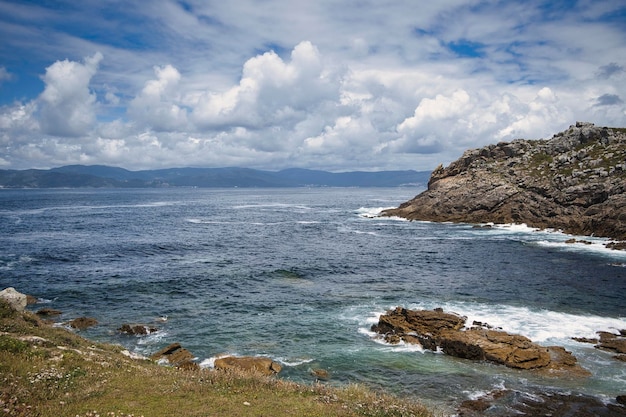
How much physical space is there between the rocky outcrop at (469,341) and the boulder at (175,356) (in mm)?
15112

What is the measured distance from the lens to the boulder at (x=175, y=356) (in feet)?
89.1

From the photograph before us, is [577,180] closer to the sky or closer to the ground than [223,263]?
closer to the sky

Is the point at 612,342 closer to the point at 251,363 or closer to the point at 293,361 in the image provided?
the point at 293,361

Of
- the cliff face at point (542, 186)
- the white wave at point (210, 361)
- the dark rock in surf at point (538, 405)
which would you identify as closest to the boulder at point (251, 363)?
the white wave at point (210, 361)

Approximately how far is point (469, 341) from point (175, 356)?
21.2 m

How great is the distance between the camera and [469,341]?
1179 inches

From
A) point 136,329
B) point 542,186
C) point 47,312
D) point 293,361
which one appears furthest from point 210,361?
point 542,186

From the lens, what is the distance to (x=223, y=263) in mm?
60688

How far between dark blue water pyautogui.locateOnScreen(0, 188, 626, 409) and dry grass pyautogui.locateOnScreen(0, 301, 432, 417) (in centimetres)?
772

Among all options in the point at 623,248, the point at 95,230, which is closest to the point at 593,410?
the point at 623,248

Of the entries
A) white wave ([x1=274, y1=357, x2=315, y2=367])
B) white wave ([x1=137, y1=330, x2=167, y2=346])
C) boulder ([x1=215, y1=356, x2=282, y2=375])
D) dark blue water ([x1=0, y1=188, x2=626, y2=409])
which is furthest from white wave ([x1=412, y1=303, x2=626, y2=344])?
white wave ([x1=137, y1=330, x2=167, y2=346])

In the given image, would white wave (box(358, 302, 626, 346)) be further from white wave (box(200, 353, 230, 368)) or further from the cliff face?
the cliff face

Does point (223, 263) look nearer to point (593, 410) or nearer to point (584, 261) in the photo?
point (593, 410)

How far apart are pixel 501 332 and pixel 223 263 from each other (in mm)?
40759
